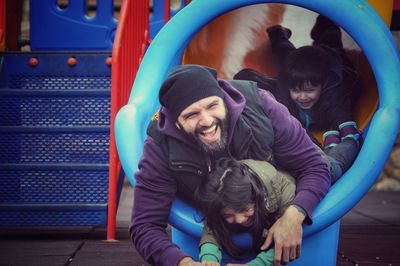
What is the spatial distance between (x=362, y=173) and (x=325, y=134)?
59 cm

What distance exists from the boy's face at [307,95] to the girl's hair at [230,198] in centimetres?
102

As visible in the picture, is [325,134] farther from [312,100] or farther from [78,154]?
[78,154]

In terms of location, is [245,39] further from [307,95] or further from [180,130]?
[180,130]

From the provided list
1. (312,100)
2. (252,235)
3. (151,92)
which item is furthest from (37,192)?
(252,235)

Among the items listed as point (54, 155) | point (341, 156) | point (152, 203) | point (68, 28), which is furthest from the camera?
point (68, 28)

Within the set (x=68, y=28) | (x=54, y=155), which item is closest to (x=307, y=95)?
(x=54, y=155)

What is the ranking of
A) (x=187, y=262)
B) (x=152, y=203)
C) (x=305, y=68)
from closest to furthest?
1. (x=187, y=262)
2. (x=152, y=203)
3. (x=305, y=68)

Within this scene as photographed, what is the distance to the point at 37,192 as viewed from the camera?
3.54 m

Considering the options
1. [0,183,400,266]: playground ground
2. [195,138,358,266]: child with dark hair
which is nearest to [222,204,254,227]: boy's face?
[195,138,358,266]: child with dark hair

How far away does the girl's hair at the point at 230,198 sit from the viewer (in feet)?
6.32

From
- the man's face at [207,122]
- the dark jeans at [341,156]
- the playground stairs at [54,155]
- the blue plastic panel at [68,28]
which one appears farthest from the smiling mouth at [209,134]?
the blue plastic panel at [68,28]

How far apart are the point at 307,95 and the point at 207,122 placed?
43.8 inches

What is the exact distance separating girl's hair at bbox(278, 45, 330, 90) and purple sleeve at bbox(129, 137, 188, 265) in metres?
1.09

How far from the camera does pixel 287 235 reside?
1.94 metres
